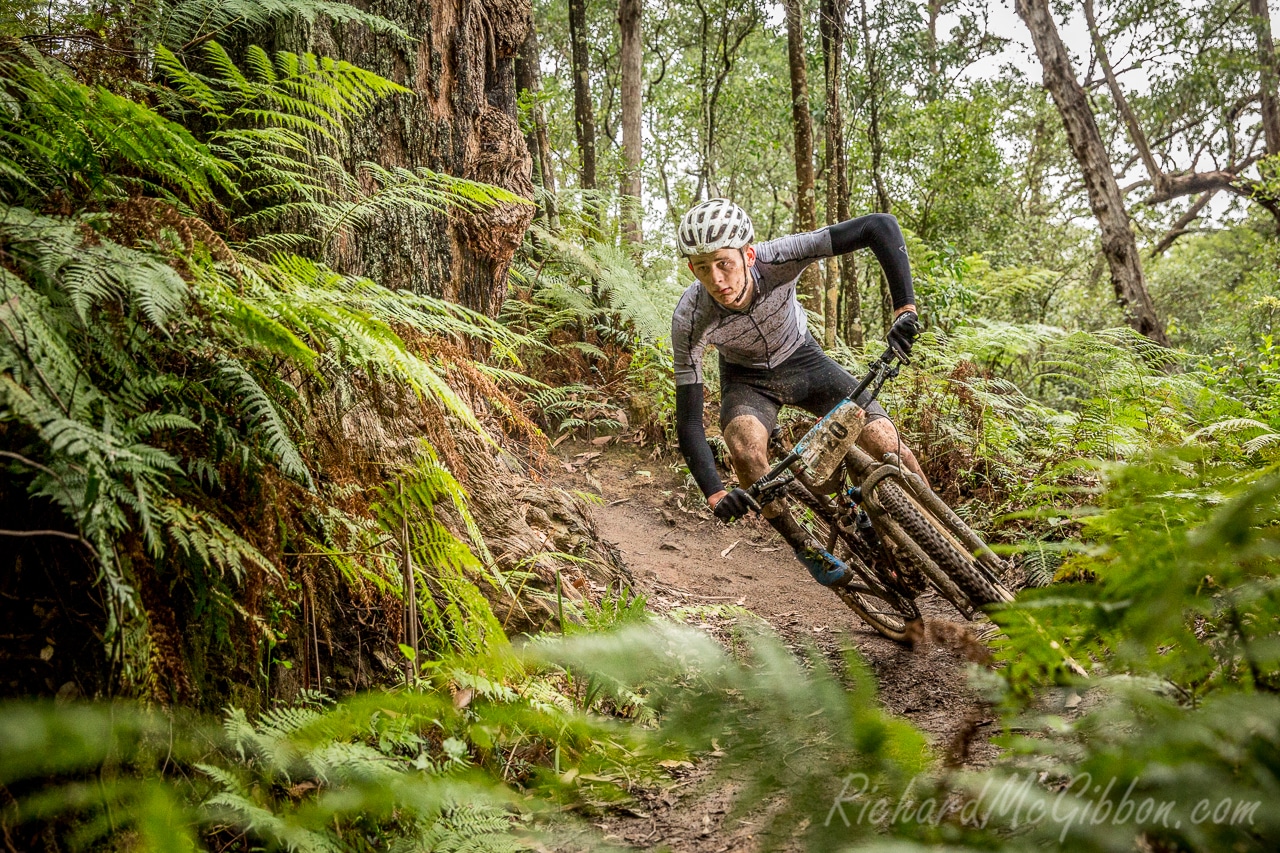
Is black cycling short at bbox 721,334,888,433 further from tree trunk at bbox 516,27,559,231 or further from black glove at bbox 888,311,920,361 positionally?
tree trunk at bbox 516,27,559,231

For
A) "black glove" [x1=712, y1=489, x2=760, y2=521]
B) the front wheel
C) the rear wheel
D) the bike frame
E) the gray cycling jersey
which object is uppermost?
the gray cycling jersey

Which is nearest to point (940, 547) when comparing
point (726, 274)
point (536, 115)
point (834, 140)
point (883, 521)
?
point (883, 521)

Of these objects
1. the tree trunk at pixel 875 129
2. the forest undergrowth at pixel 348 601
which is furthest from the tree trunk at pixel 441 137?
the tree trunk at pixel 875 129

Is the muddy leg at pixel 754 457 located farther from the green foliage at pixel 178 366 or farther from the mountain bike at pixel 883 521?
the green foliage at pixel 178 366

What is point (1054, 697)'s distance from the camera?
1.26 m

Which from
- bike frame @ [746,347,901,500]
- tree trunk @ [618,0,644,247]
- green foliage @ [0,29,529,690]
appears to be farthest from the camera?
tree trunk @ [618,0,644,247]

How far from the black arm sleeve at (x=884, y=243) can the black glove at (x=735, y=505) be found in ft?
4.92

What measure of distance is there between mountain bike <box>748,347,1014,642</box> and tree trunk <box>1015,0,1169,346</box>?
8700 mm

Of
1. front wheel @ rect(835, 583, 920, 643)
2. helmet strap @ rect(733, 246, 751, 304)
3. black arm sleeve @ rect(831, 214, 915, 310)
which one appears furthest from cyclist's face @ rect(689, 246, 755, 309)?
front wheel @ rect(835, 583, 920, 643)

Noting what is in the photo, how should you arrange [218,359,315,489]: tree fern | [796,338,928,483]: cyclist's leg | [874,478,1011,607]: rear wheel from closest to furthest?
[218,359,315,489]: tree fern → [874,478,1011,607]: rear wheel → [796,338,928,483]: cyclist's leg

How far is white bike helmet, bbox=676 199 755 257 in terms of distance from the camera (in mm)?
4430

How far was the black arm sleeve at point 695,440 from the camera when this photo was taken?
445 cm

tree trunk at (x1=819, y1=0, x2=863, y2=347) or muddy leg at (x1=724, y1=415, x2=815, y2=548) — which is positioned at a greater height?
tree trunk at (x1=819, y1=0, x2=863, y2=347)

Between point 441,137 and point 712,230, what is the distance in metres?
1.66
